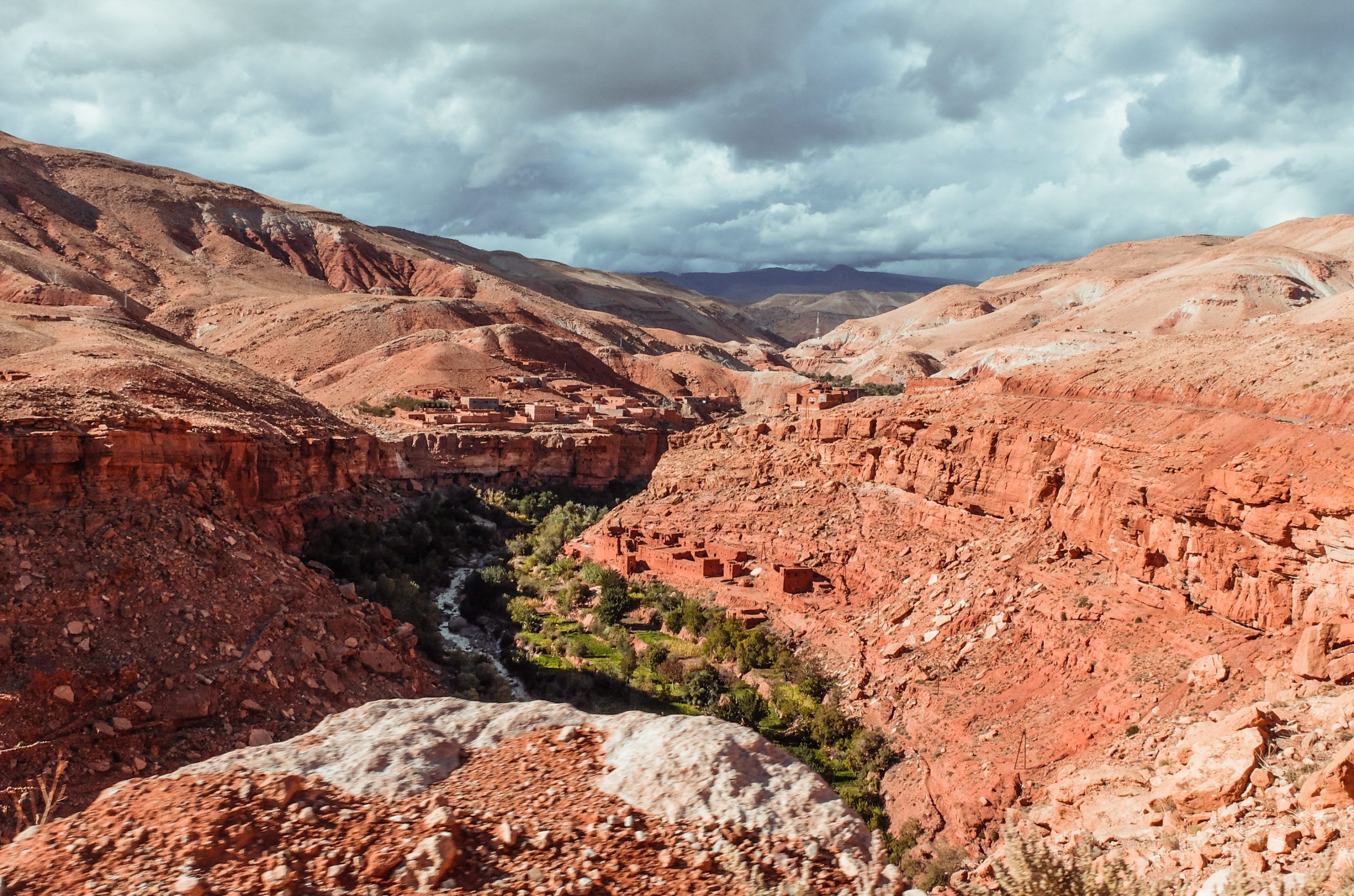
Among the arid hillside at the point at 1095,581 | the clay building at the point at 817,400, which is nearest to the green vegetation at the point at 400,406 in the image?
the clay building at the point at 817,400

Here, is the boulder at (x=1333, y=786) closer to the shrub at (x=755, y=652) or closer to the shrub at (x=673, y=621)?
the shrub at (x=755, y=652)

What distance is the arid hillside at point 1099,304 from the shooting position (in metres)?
65.4

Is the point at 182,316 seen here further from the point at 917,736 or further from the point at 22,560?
the point at 917,736

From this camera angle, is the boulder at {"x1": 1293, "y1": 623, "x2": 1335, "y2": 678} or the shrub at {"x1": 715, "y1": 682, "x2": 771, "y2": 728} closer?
the boulder at {"x1": 1293, "y1": 623, "x2": 1335, "y2": 678}

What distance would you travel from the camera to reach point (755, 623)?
73.5 ft

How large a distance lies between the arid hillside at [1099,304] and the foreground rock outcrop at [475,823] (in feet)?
135

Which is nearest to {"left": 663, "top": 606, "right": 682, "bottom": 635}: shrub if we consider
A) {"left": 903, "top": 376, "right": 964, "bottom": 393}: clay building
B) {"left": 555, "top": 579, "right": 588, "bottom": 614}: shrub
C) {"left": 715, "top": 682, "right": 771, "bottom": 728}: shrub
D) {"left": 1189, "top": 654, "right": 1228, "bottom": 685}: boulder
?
{"left": 555, "top": 579, "right": 588, "bottom": 614}: shrub

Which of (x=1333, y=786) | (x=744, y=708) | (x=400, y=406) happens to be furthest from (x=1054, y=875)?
(x=400, y=406)

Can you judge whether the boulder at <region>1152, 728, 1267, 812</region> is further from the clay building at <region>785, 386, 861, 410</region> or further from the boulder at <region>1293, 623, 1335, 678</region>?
the clay building at <region>785, 386, 861, 410</region>

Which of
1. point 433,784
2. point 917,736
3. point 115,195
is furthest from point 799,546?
point 115,195

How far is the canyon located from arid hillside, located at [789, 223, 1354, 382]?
22927mm

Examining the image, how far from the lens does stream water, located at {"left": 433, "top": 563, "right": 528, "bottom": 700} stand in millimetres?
20656

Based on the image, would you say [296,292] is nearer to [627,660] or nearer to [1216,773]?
[627,660]

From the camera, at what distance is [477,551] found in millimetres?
32719
